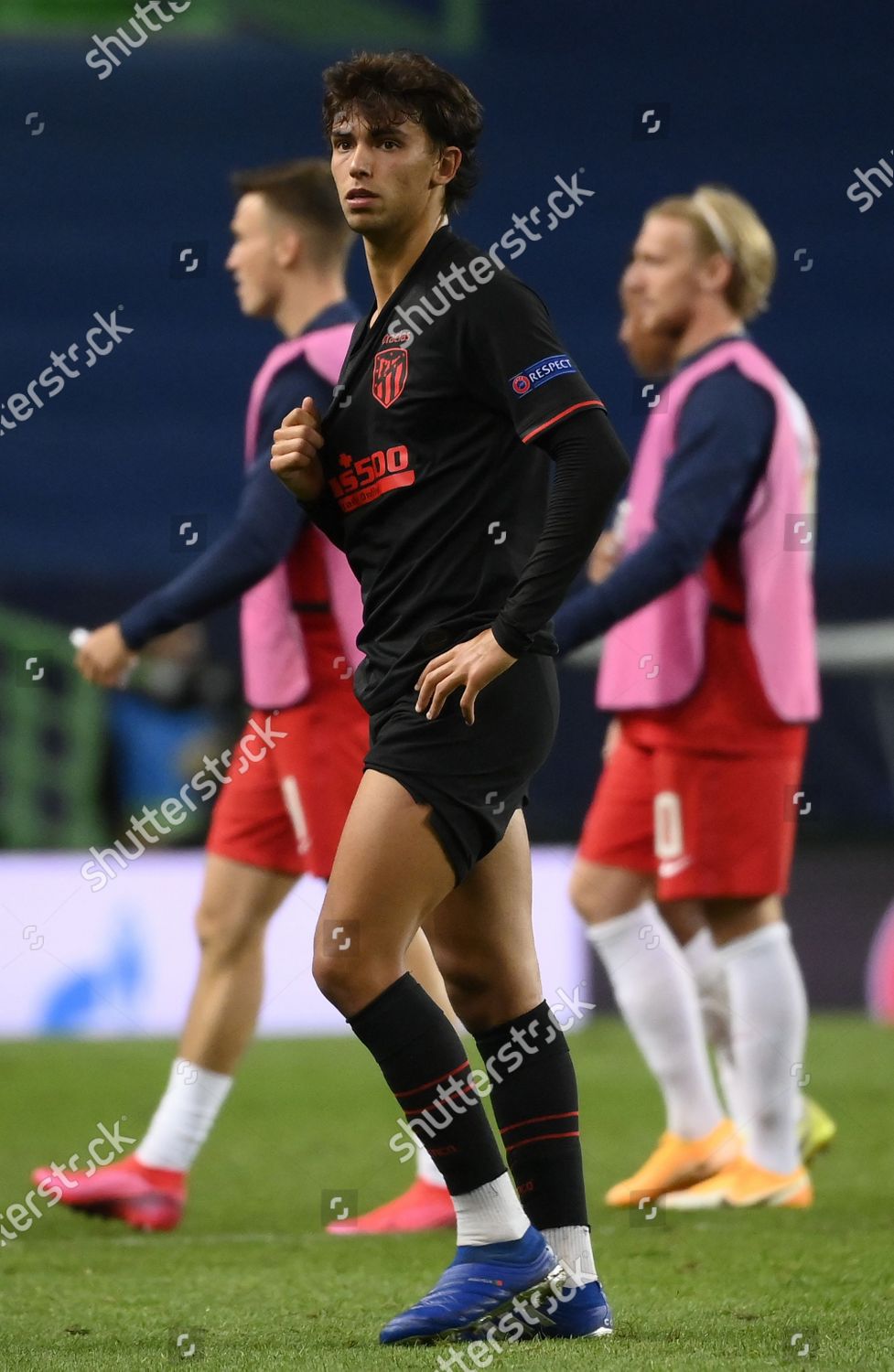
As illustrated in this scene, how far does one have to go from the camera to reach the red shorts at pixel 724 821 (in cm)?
426

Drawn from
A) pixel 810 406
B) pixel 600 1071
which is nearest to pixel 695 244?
pixel 600 1071

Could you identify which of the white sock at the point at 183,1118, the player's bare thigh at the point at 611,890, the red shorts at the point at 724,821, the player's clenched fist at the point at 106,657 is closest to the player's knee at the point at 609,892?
the player's bare thigh at the point at 611,890

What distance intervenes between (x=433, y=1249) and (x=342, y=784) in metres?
0.89

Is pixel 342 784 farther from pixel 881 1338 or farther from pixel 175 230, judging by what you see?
pixel 175 230

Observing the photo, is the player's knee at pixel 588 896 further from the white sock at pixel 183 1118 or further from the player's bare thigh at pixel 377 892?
the player's bare thigh at pixel 377 892

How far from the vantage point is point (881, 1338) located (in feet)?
8.95

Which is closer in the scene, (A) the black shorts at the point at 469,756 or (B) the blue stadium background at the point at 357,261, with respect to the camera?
(A) the black shorts at the point at 469,756

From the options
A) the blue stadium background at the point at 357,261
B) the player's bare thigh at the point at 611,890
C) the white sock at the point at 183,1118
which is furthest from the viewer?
the blue stadium background at the point at 357,261

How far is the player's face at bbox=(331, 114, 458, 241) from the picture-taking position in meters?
2.72

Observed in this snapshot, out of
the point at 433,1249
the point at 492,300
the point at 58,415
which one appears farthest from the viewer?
the point at 58,415

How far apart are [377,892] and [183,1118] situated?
1.74m

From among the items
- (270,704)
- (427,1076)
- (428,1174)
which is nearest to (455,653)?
(427,1076)

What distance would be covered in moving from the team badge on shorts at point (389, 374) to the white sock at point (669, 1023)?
Result: 1958mm

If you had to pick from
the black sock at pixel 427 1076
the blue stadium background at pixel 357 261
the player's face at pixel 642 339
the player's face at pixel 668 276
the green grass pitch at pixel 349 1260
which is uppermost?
the blue stadium background at pixel 357 261
